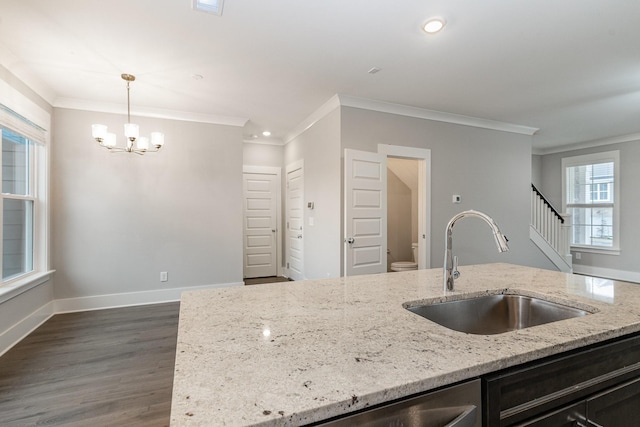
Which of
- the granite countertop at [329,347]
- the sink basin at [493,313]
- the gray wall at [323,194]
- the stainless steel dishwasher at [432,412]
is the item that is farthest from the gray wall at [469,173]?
the stainless steel dishwasher at [432,412]

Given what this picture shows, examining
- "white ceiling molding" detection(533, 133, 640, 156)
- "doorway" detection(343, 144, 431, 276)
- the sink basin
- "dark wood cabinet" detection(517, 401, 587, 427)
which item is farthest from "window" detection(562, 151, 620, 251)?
"dark wood cabinet" detection(517, 401, 587, 427)

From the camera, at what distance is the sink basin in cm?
136

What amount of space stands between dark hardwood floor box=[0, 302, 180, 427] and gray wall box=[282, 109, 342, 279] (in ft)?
6.55

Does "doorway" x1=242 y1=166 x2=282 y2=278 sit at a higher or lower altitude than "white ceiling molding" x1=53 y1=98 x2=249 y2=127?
lower

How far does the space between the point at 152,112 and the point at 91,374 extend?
3240 millimetres

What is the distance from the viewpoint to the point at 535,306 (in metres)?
1.45

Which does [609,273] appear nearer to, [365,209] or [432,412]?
[365,209]

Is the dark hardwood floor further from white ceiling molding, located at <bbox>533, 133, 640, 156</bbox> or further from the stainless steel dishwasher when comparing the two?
white ceiling molding, located at <bbox>533, 133, 640, 156</bbox>

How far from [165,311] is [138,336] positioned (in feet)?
2.53

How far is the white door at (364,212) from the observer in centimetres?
365

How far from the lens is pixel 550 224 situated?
18.3ft

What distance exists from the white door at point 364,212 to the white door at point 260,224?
8.62 feet

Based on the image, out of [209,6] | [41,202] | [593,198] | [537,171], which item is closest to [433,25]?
[209,6]

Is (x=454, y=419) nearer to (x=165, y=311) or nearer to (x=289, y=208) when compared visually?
(x=165, y=311)
